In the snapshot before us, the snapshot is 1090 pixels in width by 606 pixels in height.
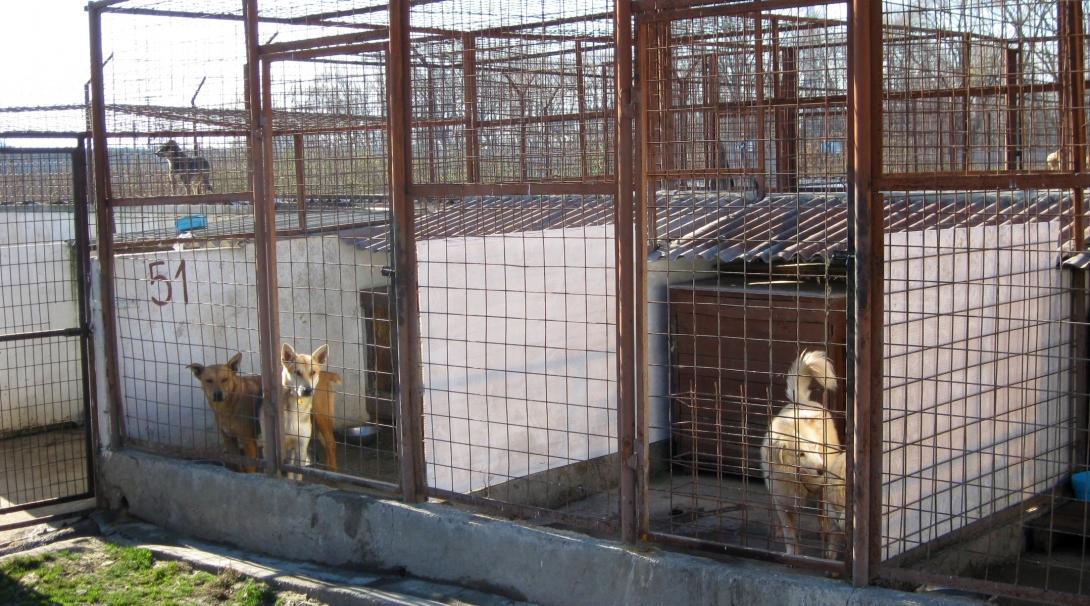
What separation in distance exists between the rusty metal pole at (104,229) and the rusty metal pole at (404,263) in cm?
287

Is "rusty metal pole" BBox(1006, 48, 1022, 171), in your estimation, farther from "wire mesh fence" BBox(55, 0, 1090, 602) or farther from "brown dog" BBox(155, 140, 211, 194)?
"brown dog" BBox(155, 140, 211, 194)

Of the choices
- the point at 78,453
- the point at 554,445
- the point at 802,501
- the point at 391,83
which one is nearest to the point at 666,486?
the point at 554,445

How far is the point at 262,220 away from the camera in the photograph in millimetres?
6648

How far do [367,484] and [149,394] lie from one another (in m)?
2.98

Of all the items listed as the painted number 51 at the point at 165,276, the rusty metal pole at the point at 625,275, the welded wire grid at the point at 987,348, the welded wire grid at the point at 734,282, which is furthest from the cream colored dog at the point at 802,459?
the painted number 51 at the point at 165,276

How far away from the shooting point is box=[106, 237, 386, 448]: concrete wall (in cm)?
795

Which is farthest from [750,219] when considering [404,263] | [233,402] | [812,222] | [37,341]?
[37,341]

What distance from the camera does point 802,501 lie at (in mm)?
6215

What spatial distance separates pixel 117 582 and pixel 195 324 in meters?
2.09

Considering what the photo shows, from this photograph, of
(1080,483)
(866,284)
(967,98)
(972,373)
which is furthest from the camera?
(1080,483)

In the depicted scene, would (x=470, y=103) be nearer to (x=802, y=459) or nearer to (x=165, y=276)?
(x=802, y=459)

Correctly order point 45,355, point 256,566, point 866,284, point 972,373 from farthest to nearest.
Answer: point 45,355, point 256,566, point 972,373, point 866,284

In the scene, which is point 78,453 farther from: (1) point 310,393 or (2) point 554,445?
(2) point 554,445

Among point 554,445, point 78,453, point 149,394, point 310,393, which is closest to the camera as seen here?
point 554,445
